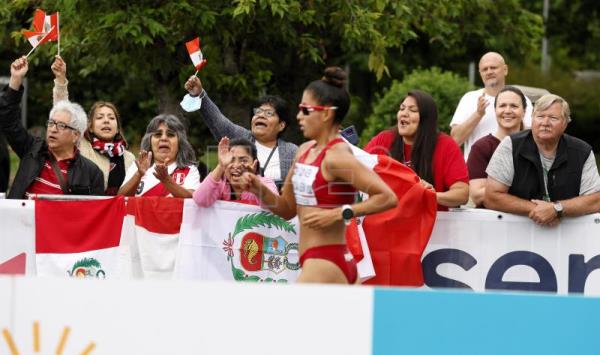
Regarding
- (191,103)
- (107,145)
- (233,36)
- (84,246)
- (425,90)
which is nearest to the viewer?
(84,246)

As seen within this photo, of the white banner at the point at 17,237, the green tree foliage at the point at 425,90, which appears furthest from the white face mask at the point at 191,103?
the green tree foliage at the point at 425,90

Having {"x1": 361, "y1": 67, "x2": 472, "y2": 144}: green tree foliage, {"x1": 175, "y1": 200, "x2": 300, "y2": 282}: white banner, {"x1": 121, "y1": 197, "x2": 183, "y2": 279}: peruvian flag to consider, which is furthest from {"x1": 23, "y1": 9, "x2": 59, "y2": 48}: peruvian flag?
{"x1": 361, "y1": 67, "x2": 472, "y2": 144}: green tree foliage

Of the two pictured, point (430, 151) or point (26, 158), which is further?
point (26, 158)

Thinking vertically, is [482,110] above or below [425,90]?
below

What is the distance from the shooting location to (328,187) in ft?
22.1

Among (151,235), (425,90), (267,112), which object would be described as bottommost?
(151,235)

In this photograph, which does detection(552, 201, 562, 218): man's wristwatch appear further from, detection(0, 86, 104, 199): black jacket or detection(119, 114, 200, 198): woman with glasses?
detection(0, 86, 104, 199): black jacket

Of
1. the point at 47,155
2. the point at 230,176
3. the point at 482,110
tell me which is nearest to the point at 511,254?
the point at 482,110

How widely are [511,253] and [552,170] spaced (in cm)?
62

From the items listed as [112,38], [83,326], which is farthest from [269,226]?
[112,38]

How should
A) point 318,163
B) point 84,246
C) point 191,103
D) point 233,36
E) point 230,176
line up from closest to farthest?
point 318,163 → point 230,176 → point 84,246 → point 191,103 → point 233,36

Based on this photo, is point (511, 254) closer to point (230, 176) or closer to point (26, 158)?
point (230, 176)

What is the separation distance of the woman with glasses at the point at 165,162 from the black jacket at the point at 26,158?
281mm

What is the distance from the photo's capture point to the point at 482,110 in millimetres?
9508
